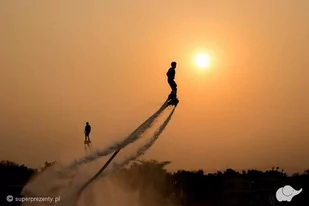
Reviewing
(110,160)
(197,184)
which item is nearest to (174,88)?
(110,160)

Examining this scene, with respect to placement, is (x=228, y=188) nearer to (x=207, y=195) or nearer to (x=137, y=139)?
(x=207, y=195)

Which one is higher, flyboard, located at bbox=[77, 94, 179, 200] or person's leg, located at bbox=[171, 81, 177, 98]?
person's leg, located at bbox=[171, 81, 177, 98]

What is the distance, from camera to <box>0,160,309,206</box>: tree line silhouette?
235 ft

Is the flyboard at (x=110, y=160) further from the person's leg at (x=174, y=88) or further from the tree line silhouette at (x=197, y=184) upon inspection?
the tree line silhouette at (x=197, y=184)

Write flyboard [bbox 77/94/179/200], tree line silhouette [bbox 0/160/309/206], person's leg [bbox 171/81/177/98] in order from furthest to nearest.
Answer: tree line silhouette [bbox 0/160/309/206] → flyboard [bbox 77/94/179/200] → person's leg [bbox 171/81/177/98]

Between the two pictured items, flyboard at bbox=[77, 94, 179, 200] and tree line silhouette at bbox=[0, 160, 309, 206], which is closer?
flyboard at bbox=[77, 94, 179, 200]

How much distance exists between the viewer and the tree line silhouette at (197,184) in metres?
71.6

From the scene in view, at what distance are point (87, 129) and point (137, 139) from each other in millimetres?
9811

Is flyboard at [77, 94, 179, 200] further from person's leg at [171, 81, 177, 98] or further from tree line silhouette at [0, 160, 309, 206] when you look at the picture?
tree line silhouette at [0, 160, 309, 206]

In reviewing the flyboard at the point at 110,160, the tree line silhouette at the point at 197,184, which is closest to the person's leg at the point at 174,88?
the flyboard at the point at 110,160

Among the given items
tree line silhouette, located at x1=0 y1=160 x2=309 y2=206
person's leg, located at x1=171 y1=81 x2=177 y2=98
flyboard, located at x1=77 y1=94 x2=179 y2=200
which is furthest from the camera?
tree line silhouette, located at x1=0 y1=160 x2=309 y2=206

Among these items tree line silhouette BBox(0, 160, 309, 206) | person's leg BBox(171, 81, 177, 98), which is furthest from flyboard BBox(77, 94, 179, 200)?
tree line silhouette BBox(0, 160, 309, 206)

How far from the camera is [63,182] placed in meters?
43.1

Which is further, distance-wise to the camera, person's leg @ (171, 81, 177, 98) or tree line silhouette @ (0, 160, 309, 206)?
tree line silhouette @ (0, 160, 309, 206)
